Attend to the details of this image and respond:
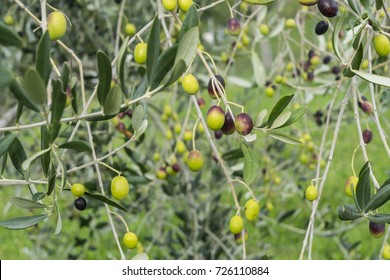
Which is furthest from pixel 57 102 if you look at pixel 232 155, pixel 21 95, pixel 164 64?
pixel 232 155

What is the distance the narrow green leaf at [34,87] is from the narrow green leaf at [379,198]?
53cm

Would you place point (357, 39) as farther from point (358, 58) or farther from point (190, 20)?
point (190, 20)

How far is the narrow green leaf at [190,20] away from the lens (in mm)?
836

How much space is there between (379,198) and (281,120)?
193mm

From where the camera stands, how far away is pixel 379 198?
3.12 ft


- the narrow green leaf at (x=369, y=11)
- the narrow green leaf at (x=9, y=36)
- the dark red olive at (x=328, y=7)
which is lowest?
the dark red olive at (x=328, y=7)

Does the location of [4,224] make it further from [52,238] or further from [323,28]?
[52,238]

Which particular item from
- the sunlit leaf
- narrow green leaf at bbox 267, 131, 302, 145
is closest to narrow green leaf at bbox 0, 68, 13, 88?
the sunlit leaf

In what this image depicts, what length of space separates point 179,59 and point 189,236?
1.61 m

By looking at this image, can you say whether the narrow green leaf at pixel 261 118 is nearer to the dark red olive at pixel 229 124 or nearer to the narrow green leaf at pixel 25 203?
the dark red olive at pixel 229 124

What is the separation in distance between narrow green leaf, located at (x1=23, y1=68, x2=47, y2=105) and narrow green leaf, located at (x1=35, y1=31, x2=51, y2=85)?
1cm

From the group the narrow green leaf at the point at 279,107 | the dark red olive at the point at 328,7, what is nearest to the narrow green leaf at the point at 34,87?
the narrow green leaf at the point at 279,107
